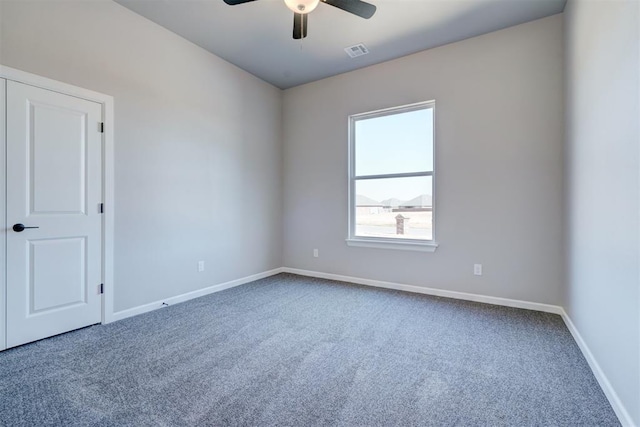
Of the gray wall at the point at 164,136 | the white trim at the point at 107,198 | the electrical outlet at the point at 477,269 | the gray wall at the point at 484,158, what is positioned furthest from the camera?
the electrical outlet at the point at 477,269

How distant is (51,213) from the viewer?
2436mm

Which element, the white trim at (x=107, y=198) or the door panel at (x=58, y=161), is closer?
the door panel at (x=58, y=161)

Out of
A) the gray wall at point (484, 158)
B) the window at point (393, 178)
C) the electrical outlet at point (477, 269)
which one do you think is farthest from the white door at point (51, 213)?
the electrical outlet at point (477, 269)

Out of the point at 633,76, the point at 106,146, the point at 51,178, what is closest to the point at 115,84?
the point at 106,146

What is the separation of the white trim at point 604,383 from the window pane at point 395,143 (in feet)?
7.14

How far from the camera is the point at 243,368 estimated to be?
1969 millimetres

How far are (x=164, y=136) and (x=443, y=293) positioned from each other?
3.67m

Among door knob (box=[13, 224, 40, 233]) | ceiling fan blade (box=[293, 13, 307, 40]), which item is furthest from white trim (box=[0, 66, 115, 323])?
ceiling fan blade (box=[293, 13, 307, 40])

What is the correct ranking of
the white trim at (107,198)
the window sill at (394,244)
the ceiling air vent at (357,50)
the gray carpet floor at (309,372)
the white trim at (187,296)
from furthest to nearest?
the window sill at (394,244)
the ceiling air vent at (357,50)
the white trim at (187,296)
the white trim at (107,198)
the gray carpet floor at (309,372)

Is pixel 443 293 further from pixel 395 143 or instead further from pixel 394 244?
pixel 395 143

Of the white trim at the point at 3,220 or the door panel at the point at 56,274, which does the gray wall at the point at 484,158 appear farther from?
the white trim at the point at 3,220

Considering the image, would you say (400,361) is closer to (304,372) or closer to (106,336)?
(304,372)

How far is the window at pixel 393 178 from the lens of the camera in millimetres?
Answer: 3700

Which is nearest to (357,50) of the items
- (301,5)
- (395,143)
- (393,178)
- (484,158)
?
(395,143)
